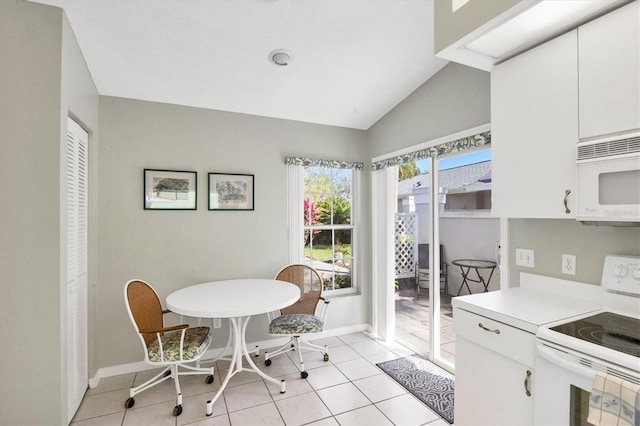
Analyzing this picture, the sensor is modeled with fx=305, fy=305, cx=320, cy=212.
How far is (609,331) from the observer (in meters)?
1.34

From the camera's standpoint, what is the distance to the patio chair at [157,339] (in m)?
2.25

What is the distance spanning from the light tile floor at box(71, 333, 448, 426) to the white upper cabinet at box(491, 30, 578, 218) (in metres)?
1.64

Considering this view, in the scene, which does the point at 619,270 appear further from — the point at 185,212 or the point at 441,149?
the point at 185,212

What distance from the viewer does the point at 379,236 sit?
3.68 metres

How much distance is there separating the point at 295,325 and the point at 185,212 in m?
1.54

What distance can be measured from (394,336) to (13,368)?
324cm

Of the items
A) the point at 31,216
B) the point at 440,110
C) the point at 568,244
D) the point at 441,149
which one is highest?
the point at 440,110

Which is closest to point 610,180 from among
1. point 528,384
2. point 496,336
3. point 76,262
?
point 496,336

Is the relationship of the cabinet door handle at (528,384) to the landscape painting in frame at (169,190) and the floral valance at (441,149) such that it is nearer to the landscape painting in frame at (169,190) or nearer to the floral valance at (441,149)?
the floral valance at (441,149)

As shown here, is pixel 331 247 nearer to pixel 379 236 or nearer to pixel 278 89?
pixel 379 236

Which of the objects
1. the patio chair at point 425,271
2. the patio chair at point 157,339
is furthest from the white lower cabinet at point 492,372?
the patio chair at point 157,339

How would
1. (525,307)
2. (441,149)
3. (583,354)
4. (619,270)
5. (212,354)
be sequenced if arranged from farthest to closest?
(212,354)
(441,149)
(525,307)
(619,270)
(583,354)

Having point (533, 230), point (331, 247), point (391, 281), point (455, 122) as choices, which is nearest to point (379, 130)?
point (455, 122)

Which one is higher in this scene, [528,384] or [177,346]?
[528,384]
